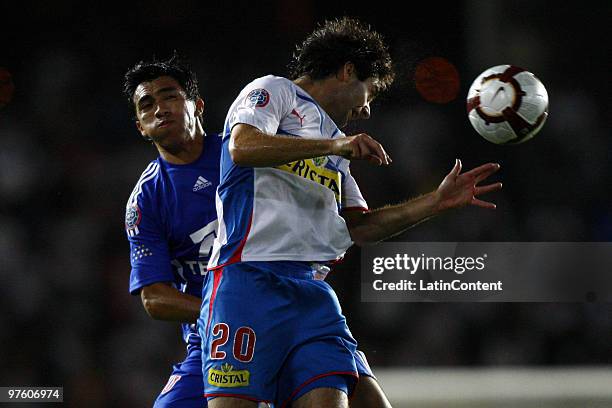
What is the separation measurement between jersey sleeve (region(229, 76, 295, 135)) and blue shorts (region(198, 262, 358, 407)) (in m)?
0.38

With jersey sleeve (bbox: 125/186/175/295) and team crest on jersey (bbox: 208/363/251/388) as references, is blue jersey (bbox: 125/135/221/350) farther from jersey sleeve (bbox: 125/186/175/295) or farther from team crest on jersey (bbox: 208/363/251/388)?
team crest on jersey (bbox: 208/363/251/388)

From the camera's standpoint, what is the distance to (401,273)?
19.6 feet

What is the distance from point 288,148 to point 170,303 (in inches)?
34.3

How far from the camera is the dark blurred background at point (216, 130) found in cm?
579

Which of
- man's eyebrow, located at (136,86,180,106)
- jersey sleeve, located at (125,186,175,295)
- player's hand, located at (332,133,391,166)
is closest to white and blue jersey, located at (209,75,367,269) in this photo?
player's hand, located at (332,133,391,166)

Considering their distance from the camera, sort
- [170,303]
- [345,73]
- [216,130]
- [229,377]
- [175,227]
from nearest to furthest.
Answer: [229,377], [345,73], [170,303], [175,227], [216,130]

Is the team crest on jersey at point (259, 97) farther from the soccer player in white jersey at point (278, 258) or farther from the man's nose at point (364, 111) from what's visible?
the man's nose at point (364, 111)

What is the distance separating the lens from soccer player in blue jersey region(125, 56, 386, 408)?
8.66 ft

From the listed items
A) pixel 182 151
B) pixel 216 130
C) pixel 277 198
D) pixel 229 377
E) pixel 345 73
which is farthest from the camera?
pixel 216 130

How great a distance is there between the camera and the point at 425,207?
8.65ft

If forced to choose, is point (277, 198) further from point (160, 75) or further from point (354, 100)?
point (160, 75)

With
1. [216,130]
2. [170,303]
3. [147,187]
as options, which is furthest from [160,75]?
[216,130]

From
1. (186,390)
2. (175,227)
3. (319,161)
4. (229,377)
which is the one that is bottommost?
(186,390)

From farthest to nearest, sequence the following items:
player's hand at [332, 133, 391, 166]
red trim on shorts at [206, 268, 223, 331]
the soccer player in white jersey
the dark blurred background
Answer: the dark blurred background
red trim on shorts at [206, 268, 223, 331]
the soccer player in white jersey
player's hand at [332, 133, 391, 166]
